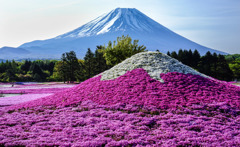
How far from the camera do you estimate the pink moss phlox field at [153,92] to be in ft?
49.9

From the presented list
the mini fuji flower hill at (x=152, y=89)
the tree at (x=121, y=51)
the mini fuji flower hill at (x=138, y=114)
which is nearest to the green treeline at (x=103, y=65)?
the tree at (x=121, y=51)

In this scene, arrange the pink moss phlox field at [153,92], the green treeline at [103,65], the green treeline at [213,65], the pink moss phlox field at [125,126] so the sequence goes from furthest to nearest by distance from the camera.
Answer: the green treeline at [213,65]
the green treeline at [103,65]
the pink moss phlox field at [153,92]
the pink moss phlox field at [125,126]

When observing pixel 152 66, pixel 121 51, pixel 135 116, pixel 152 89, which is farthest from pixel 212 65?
pixel 135 116

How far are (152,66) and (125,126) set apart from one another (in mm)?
11559

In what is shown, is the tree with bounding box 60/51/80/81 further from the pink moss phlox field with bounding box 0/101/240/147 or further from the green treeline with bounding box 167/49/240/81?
the pink moss phlox field with bounding box 0/101/240/147

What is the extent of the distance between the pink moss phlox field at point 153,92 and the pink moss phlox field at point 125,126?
3.30 feet

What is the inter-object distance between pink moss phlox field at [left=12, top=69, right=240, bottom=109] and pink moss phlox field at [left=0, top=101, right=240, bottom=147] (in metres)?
1.00

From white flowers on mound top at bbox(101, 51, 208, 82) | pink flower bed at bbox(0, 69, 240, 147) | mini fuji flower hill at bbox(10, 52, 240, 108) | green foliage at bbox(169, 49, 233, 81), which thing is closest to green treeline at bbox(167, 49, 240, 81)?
green foliage at bbox(169, 49, 233, 81)

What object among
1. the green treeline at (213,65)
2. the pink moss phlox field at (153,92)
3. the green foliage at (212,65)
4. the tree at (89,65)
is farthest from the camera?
the green treeline at (213,65)

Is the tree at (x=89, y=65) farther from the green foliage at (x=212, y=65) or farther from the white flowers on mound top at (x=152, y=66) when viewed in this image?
the white flowers on mound top at (x=152, y=66)

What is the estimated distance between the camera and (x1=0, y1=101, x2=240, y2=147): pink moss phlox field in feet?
29.6

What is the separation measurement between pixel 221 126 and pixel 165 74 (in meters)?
9.11

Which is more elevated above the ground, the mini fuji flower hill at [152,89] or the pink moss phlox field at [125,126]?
the mini fuji flower hill at [152,89]

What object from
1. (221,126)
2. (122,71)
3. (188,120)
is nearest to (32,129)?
(188,120)
